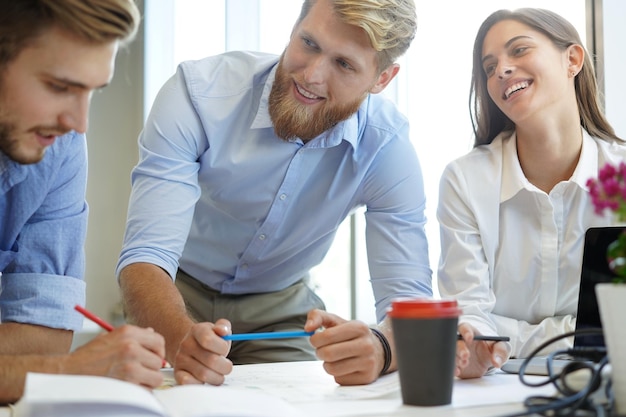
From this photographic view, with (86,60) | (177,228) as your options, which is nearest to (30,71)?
(86,60)

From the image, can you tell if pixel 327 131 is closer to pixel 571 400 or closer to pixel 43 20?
pixel 43 20

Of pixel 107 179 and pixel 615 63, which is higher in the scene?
pixel 615 63

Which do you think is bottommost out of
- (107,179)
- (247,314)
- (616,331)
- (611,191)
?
(107,179)

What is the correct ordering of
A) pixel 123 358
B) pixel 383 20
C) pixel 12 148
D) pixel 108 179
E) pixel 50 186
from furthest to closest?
pixel 108 179
pixel 383 20
pixel 50 186
pixel 12 148
pixel 123 358

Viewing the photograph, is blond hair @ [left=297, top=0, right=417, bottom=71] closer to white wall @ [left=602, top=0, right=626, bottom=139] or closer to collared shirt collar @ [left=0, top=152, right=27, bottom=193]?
collared shirt collar @ [left=0, top=152, right=27, bottom=193]

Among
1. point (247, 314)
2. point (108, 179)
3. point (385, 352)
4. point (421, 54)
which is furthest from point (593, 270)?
point (108, 179)

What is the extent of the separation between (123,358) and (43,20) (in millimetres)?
532

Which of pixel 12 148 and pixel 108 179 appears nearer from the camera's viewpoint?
pixel 12 148

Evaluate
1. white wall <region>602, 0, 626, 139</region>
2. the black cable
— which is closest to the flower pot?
the black cable

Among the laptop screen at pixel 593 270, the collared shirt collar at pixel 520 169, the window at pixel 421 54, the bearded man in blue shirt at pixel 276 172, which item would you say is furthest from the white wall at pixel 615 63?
the laptop screen at pixel 593 270

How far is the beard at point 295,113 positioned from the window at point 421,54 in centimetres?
135

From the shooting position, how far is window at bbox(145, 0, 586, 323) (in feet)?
10.4

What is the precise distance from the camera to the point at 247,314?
207cm

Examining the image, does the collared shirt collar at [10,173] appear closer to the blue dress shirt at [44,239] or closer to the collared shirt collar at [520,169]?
the blue dress shirt at [44,239]
